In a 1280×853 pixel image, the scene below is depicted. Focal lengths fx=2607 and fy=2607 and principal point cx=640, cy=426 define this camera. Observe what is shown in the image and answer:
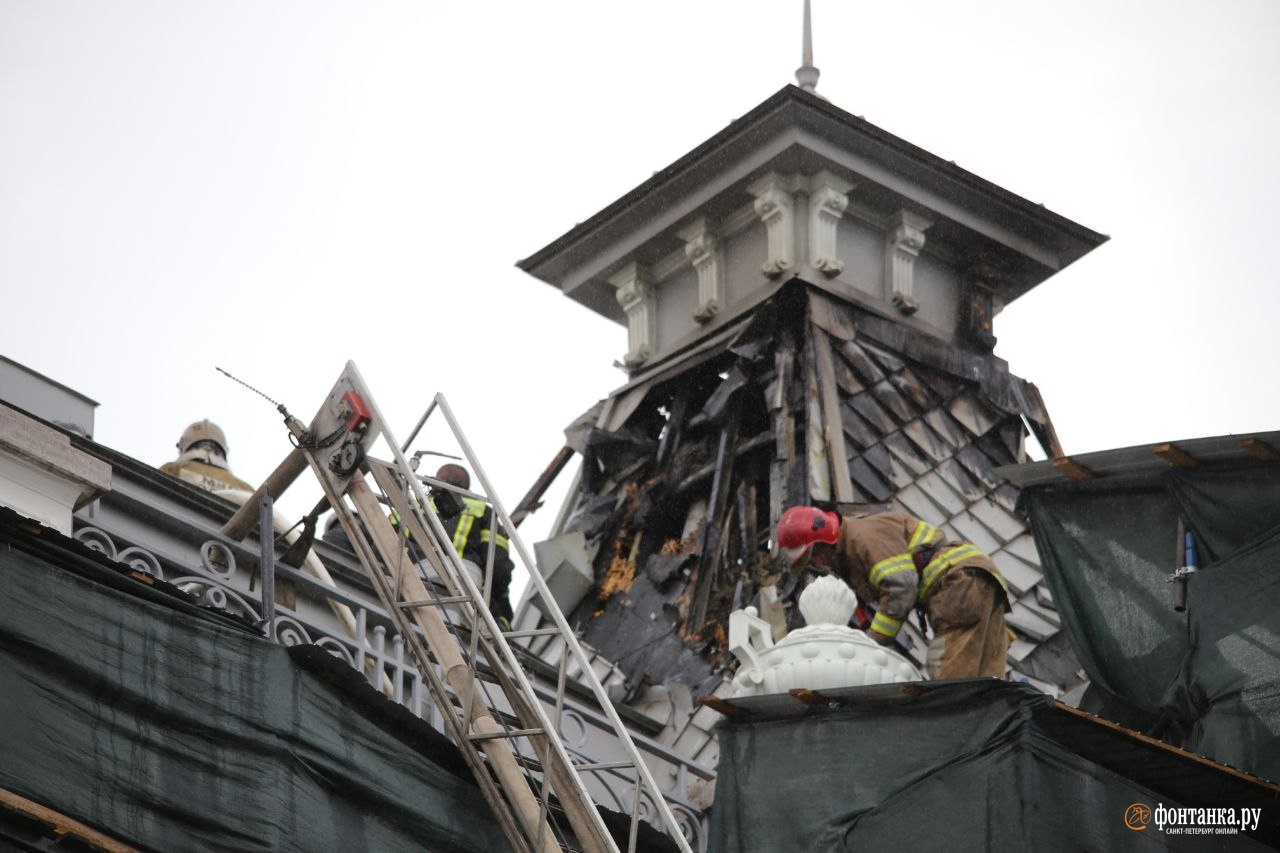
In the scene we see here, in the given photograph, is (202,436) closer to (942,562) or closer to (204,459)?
(204,459)

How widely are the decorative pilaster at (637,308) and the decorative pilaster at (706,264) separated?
701mm

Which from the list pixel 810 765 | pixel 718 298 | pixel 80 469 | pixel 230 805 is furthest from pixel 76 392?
pixel 718 298

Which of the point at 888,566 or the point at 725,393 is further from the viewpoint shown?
the point at 725,393

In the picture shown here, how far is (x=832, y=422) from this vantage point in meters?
21.6

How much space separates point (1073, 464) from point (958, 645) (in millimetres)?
2205

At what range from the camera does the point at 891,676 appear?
13.2 meters

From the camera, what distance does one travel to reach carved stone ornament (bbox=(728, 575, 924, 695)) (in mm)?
13211

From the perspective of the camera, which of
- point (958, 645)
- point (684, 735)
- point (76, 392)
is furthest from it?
point (684, 735)

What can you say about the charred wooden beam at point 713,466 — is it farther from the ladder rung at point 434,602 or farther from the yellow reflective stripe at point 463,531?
the ladder rung at point 434,602

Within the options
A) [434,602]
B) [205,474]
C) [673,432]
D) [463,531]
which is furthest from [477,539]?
[434,602]

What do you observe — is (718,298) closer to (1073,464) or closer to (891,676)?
(1073,464)

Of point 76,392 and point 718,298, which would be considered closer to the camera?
point 76,392

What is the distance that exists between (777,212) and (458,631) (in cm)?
967

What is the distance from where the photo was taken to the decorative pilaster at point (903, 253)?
23781 millimetres
